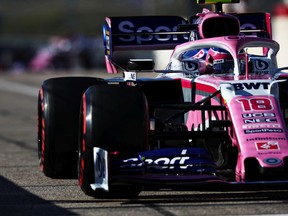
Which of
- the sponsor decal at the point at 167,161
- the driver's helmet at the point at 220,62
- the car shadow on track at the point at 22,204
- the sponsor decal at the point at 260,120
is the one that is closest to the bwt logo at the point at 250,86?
the sponsor decal at the point at 260,120

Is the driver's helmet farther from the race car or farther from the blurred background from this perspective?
the blurred background

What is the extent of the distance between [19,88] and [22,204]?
74.0 feet

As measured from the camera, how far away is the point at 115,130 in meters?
8.22

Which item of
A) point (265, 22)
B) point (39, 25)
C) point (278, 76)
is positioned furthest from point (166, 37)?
point (39, 25)

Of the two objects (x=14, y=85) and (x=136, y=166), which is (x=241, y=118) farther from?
(x=14, y=85)

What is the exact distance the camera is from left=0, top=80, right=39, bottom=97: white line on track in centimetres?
2803

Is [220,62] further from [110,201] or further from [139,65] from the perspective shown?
[110,201]

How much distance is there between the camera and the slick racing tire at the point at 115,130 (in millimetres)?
8219

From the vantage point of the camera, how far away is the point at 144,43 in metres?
11.2

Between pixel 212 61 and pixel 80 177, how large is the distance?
6.84ft

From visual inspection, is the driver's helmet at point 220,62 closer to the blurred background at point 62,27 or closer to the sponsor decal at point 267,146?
the sponsor decal at point 267,146

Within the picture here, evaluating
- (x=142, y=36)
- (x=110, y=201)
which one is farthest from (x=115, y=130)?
(x=142, y=36)

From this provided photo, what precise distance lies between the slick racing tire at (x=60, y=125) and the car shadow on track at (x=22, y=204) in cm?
43

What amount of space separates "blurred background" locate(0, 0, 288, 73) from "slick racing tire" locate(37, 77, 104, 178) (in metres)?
6.20
